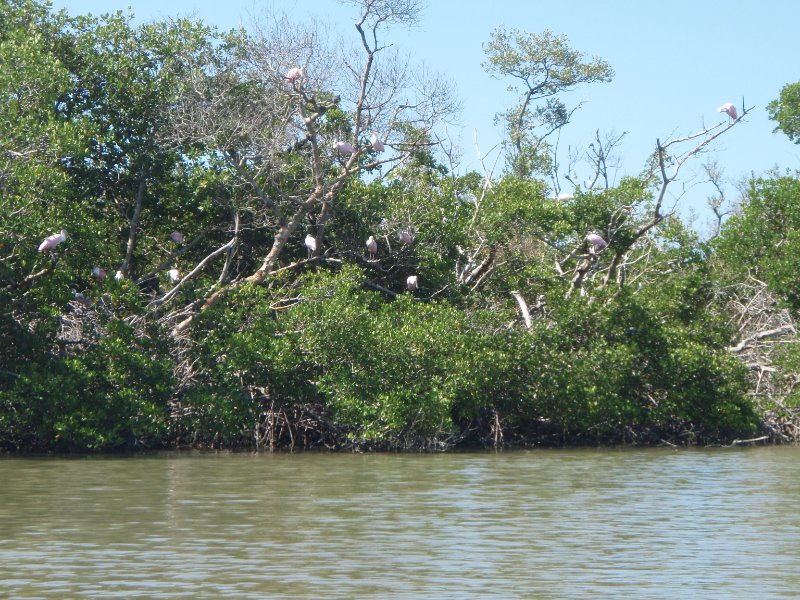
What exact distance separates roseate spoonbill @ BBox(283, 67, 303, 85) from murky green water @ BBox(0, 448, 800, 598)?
5456 millimetres

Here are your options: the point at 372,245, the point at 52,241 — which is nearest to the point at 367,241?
the point at 372,245

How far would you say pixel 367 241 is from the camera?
19672mm

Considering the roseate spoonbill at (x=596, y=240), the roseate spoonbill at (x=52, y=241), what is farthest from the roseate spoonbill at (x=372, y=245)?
the roseate spoonbill at (x=52, y=241)

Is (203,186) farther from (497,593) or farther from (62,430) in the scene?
(497,593)

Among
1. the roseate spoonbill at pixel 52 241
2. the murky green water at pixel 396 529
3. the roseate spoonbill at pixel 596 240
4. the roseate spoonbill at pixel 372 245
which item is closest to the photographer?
the murky green water at pixel 396 529

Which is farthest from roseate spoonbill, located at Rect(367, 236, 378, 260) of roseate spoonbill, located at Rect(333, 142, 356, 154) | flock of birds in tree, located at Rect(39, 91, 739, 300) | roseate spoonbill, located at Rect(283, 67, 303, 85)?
roseate spoonbill, located at Rect(283, 67, 303, 85)

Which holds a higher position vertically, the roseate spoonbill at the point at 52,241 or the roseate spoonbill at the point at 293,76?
the roseate spoonbill at the point at 293,76

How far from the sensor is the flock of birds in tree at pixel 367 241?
16.3m

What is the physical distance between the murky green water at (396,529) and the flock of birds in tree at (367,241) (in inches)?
108

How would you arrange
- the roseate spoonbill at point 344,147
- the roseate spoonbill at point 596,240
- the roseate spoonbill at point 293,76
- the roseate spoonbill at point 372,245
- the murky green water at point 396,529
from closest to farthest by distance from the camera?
the murky green water at point 396,529 < the roseate spoonbill at point 293,76 < the roseate spoonbill at point 344,147 < the roseate spoonbill at point 372,245 < the roseate spoonbill at point 596,240

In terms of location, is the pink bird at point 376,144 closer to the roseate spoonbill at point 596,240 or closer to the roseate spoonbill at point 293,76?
the roseate spoonbill at point 293,76

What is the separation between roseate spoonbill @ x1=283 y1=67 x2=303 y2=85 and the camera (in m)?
17.8

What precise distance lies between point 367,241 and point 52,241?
5.31 m

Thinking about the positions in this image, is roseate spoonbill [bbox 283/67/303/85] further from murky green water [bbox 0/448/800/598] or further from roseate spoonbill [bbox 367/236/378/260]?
murky green water [bbox 0/448/800/598]
